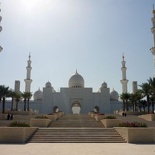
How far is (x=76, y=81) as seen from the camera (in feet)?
194

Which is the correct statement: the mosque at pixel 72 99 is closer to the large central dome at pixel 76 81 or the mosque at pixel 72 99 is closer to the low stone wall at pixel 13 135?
the large central dome at pixel 76 81

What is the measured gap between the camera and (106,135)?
15.8m

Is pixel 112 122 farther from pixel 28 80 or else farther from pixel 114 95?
pixel 114 95

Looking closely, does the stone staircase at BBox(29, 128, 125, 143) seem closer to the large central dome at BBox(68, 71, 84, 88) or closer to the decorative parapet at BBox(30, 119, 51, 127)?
the decorative parapet at BBox(30, 119, 51, 127)

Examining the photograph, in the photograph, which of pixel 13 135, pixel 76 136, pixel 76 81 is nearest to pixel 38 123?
pixel 76 136

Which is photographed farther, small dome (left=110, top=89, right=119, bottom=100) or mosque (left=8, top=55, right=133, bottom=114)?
small dome (left=110, top=89, right=119, bottom=100)

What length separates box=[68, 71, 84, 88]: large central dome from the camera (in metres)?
59.1

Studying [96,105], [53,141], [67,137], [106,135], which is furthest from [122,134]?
[96,105]

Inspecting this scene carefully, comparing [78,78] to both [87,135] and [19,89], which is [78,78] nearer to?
[19,89]

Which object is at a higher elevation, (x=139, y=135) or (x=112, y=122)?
(x=112, y=122)

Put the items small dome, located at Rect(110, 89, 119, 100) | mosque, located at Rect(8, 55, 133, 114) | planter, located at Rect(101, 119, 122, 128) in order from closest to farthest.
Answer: planter, located at Rect(101, 119, 122, 128), mosque, located at Rect(8, 55, 133, 114), small dome, located at Rect(110, 89, 119, 100)

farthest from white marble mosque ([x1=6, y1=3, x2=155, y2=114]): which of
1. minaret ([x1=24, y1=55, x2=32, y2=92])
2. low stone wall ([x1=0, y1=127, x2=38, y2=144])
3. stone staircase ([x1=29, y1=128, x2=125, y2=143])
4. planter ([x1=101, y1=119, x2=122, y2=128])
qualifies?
low stone wall ([x1=0, y1=127, x2=38, y2=144])

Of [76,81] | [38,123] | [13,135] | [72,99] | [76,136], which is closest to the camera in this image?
[13,135]

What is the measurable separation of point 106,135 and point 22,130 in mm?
5570
